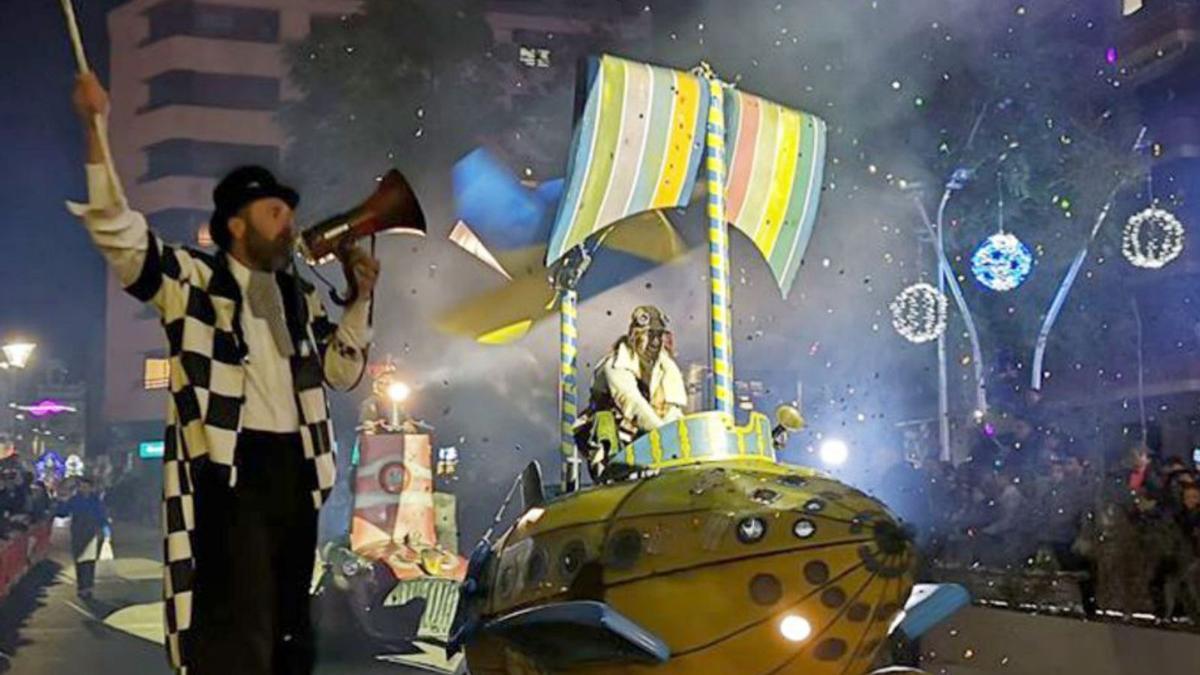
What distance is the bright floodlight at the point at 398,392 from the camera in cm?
A: 567

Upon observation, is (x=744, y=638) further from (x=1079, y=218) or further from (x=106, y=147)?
(x=1079, y=218)

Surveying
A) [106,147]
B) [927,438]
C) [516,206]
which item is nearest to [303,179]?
[516,206]

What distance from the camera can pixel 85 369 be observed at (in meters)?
4.41

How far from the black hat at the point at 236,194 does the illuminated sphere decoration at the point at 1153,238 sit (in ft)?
20.8

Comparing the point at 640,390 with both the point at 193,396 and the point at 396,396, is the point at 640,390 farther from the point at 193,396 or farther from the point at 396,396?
the point at 396,396

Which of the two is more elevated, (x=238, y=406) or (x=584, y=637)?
(x=238, y=406)

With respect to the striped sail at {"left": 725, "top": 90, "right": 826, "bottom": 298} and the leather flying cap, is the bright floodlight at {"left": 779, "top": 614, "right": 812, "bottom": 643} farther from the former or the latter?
the striped sail at {"left": 725, "top": 90, "right": 826, "bottom": 298}

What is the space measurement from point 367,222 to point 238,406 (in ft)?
1.24

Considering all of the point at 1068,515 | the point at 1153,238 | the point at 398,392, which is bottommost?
the point at 1068,515

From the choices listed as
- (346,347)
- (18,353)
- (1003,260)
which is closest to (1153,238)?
(1003,260)

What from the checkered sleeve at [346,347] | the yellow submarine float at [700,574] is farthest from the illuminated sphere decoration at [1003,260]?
the checkered sleeve at [346,347]

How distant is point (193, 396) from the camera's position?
1.66 m

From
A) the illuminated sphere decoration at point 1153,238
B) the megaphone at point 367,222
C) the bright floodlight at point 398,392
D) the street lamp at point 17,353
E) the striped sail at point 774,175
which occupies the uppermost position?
the illuminated sphere decoration at point 1153,238

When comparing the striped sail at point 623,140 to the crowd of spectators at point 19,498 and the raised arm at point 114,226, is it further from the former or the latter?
the crowd of spectators at point 19,498
